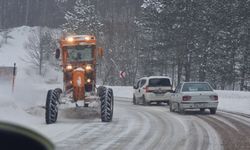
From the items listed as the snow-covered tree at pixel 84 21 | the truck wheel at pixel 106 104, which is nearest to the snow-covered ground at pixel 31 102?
the truck wheel at pixel 106 104

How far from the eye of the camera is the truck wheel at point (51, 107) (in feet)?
52.4

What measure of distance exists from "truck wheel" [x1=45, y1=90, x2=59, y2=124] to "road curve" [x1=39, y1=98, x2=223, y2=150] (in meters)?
0.30

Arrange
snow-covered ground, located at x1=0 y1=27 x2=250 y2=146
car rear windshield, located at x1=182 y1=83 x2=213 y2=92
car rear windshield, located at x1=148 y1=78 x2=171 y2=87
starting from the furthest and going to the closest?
car rear windshield, located at x1=148 y1=78 x2=171 y2=87, car rear windshield, located at x1=182 y1=83 x2=213 y2=92, snow-covered ground, located at x1=0 y1=27 x2=250 y2=146

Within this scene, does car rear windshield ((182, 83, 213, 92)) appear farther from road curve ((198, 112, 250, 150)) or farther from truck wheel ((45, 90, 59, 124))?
truck wheel ((45, 90, 59, 124))

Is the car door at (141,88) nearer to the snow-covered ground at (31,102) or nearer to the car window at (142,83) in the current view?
the car window at (142,83)

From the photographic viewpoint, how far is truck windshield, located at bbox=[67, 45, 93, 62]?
1830 centimetres

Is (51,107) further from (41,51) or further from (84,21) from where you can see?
(41,51)

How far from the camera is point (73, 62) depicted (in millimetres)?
18250

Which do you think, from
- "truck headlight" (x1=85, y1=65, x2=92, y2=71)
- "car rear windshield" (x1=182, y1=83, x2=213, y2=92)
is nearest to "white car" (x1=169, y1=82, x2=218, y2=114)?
"car rear windshield" (x1=182, y1=83, x2=213, y2=92)

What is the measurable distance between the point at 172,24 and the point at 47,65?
4700 cm

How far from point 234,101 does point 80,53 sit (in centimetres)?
1470

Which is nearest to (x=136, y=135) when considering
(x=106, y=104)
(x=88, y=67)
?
(x=106, y=104)

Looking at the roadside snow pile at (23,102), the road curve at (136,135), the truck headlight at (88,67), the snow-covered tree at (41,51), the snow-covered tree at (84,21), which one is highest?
the snow-covered tree at (84,21)

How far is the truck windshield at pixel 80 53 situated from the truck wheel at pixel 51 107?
7.00 feet
